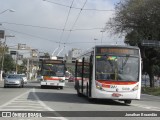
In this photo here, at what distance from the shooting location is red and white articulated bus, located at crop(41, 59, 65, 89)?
4294 cm

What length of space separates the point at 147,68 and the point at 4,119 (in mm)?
50358

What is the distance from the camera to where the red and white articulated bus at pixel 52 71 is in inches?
1690

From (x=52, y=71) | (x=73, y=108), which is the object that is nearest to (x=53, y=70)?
(x=52, y=71)

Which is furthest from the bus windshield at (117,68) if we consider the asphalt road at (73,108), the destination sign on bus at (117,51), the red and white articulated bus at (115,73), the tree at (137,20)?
the tree at (137,20)

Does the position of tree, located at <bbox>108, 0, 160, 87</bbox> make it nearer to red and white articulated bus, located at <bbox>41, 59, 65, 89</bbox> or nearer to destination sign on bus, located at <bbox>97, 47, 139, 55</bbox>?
red and white articulated bus, located at <bbox>41, 59, 65, 89</bbox>

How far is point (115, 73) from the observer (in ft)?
76.7

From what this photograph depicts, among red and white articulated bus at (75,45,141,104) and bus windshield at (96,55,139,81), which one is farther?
bus windshield at (96,55,139,81)

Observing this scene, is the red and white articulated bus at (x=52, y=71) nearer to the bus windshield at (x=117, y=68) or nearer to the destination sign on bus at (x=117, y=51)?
the destination sign on bus at (x=117, y=51)

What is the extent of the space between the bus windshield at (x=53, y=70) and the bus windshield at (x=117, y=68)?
19.6 metres

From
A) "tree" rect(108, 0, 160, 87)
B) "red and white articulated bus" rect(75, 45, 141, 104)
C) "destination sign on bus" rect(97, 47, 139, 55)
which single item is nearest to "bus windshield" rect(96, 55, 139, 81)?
"red and white articulated bus" rect(75, 45, 141, 104)

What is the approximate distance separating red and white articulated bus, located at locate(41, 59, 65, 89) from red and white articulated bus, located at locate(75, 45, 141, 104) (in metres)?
19.1

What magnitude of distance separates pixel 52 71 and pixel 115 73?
65.9ft

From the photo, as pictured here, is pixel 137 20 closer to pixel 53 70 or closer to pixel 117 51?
pixel 53 70

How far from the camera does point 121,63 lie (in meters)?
23.6
